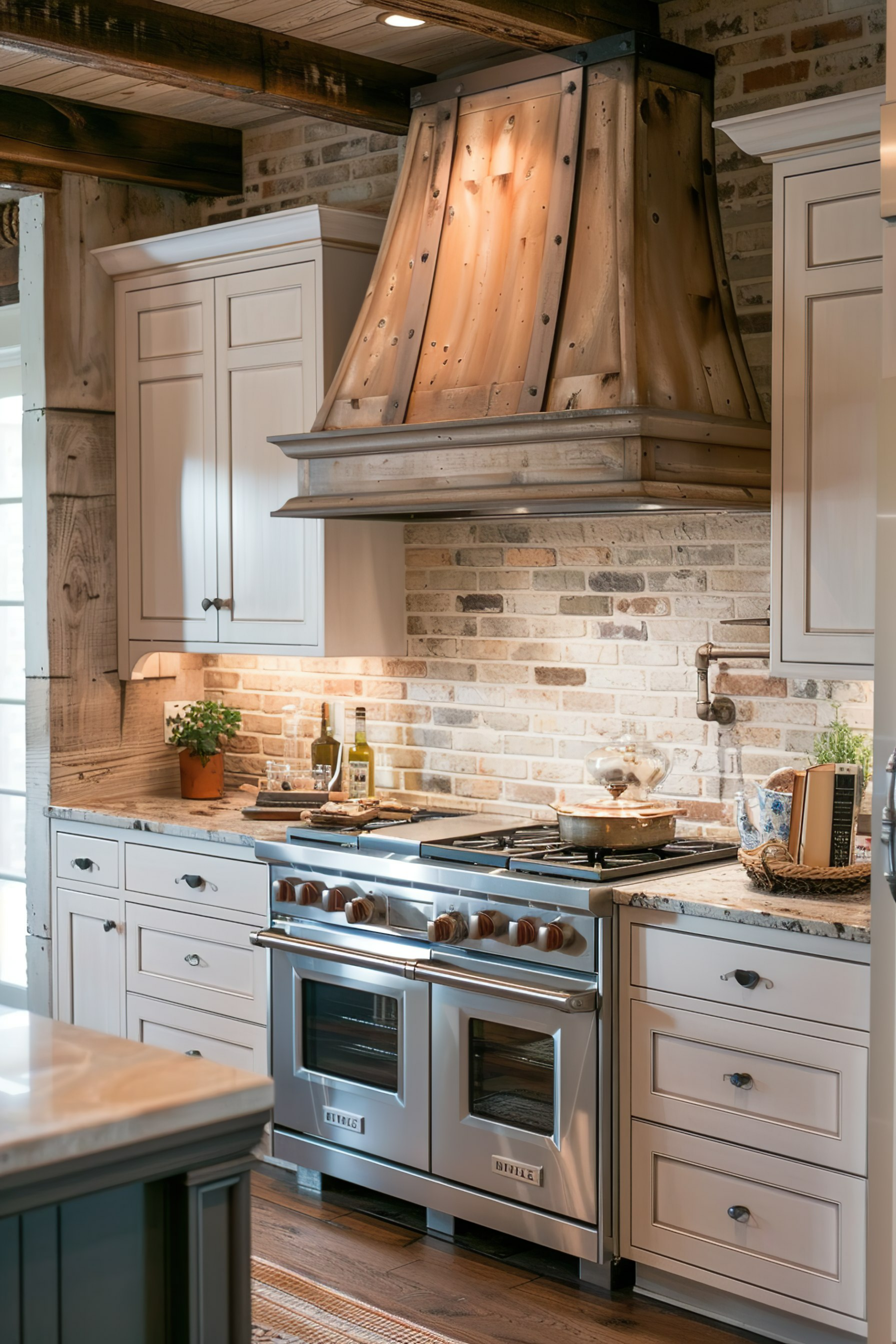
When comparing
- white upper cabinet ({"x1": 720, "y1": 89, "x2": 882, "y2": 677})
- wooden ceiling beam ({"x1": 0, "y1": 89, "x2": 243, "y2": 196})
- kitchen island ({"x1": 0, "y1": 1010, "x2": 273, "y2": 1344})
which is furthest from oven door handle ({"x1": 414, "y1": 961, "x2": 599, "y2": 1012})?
wooden ceiling beam ({"x1": 0, "y1": 89, "x2": 243, "y2": 196})

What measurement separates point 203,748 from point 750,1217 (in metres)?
2.33

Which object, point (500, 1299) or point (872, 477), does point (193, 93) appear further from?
point (500, 1299)

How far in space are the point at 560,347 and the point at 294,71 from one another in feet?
3.60

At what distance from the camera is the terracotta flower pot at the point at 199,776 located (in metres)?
4.63

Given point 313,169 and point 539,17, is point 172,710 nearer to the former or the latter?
point 313,169

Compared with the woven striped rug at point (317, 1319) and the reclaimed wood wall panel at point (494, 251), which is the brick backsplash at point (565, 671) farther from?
the woven striped rug at point (317, 1319)

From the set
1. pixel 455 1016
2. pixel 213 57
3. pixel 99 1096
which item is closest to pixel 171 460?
pixel 213 57

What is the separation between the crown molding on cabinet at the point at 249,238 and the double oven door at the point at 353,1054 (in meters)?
1.91

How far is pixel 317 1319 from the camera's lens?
3.05m

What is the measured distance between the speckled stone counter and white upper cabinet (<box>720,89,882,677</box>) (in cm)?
152

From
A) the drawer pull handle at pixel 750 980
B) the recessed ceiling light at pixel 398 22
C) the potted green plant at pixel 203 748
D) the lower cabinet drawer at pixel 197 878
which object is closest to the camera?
the drawer pull handle at pixel 750 980

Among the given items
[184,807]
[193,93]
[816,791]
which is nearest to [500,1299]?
[816,791]

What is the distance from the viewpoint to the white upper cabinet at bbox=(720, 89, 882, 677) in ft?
9.84

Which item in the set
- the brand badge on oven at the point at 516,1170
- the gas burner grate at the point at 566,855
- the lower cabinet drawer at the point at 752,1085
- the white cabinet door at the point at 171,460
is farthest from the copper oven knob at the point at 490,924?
the white cabinet door at the point at 171,460
